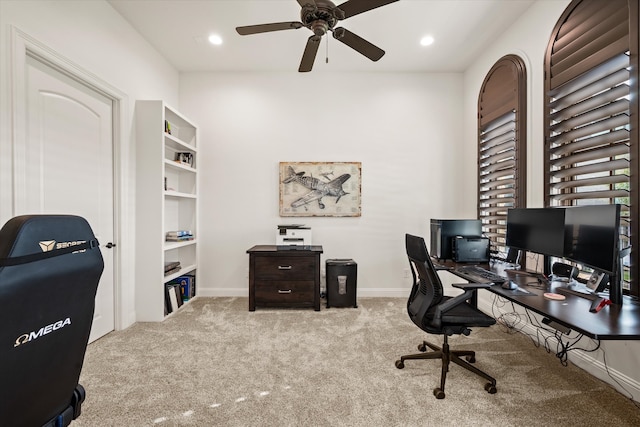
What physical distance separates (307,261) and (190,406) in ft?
6.11

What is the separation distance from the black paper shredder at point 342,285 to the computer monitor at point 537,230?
5.57 feet

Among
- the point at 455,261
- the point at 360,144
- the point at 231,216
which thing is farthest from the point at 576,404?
the point at 231,216

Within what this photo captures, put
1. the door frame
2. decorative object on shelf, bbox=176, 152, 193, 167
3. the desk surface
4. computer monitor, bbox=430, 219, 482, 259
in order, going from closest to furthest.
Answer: the desk surface → the door frame → computer monitor, bbox=430, 219, 482, 259 → decorative object on shelf, bbox=176, 152, 193, 167

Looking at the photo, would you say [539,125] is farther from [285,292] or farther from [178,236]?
[178,236]

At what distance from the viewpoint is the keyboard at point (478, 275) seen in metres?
2.09

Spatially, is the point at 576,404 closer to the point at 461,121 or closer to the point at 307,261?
the point at 307,261

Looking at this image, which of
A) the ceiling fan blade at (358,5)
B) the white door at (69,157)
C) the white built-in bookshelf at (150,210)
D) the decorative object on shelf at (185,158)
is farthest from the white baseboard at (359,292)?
the ceiling fan blade at (358,5)

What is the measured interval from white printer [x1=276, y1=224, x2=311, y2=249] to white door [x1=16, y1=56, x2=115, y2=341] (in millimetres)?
1748

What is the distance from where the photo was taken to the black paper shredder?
11.6 ft

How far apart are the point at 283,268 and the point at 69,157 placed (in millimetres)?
2238

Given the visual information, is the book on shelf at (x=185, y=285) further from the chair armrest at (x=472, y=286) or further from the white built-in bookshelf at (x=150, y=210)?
the chair armrest at (x=472, y=286)

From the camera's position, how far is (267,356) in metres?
2.37

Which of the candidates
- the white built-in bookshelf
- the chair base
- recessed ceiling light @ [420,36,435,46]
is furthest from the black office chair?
the white built-in bookshelf

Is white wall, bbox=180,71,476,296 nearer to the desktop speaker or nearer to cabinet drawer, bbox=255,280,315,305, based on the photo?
cabinet drawer, bbox=255,280,315,305
